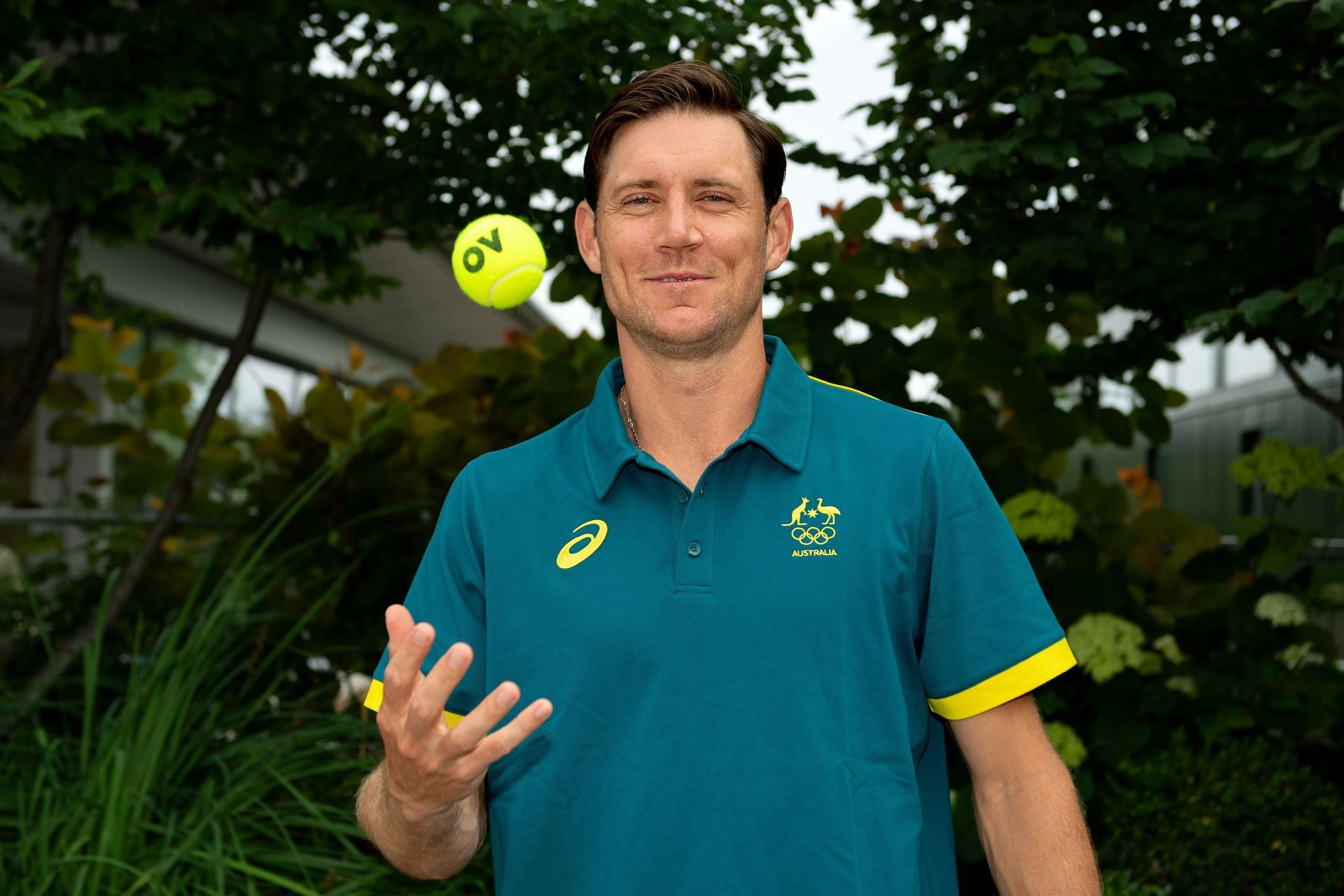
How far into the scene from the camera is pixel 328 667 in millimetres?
4836

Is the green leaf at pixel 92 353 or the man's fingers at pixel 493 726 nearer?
the man's fingers at pixel 493 726

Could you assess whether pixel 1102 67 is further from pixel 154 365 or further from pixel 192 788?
pixel 154 365

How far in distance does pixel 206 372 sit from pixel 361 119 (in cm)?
1114

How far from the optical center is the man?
71.5 inches

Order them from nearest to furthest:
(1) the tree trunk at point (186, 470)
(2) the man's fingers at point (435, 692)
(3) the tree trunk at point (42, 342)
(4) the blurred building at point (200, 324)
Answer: (2) the man's fingers at point (435, 692), (1) the tree trunk at point (186, 470), (3) the tree trunk at point (42, 342), (4) the blurred building at point (200, 324)

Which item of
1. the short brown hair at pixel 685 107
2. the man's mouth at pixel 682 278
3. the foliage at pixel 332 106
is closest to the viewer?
the man's mouth at pixel 682 278

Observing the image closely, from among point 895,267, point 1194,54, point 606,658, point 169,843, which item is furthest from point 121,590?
point 1194,54

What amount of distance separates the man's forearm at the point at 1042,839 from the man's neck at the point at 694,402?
2.40 feet

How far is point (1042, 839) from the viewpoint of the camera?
1.83 meters

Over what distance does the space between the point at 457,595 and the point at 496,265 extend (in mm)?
1116

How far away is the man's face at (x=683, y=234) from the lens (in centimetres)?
205

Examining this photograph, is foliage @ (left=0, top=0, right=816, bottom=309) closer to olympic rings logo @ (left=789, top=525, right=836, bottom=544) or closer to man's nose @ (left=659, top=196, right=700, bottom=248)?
man's nose @ (left=659, top=196, right=700, bottom=248)

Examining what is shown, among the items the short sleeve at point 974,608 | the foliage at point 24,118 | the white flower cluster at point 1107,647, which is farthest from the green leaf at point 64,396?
the short sleeve at point 974,608

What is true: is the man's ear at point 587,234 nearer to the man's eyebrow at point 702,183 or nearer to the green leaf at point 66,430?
the man's eyebrow at point 702,183
